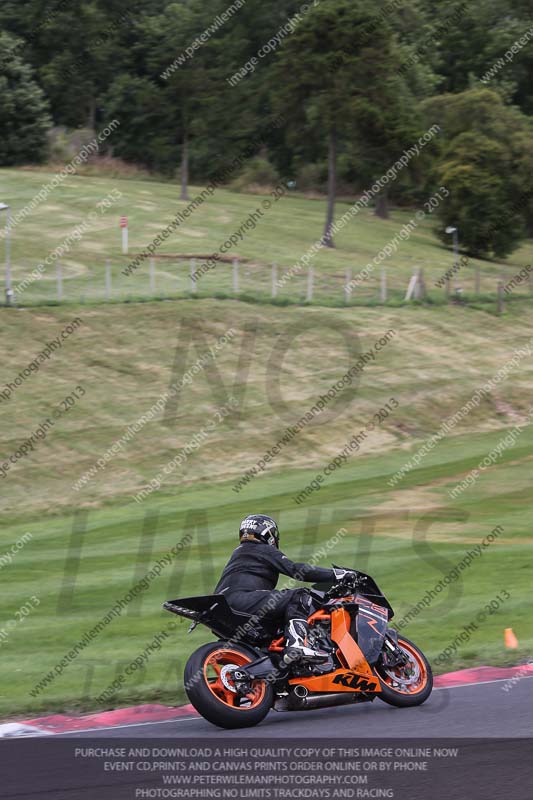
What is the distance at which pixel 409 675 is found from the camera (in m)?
9.45

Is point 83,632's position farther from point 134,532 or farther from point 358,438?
point 358,438

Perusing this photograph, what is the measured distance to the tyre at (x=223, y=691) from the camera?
841 centimetres

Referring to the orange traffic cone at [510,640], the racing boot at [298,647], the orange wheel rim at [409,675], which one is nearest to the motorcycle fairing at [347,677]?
the racing boot at [298,647]

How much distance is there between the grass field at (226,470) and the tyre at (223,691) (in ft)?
6.65

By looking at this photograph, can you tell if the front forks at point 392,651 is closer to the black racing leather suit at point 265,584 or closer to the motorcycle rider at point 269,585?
the motorcycle rider at point 269,585

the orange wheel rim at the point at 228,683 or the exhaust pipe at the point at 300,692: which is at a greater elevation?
the orange wheel rim at the point at 228,683

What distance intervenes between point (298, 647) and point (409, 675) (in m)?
1.08

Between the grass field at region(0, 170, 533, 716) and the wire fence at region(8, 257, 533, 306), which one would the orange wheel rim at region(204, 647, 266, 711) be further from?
the wire fence at region(8, 257, 533, 306)

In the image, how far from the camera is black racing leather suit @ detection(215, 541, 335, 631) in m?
9.10

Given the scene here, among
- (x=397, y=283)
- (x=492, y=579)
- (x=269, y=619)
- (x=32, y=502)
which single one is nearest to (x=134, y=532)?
(x=32, y=502)
